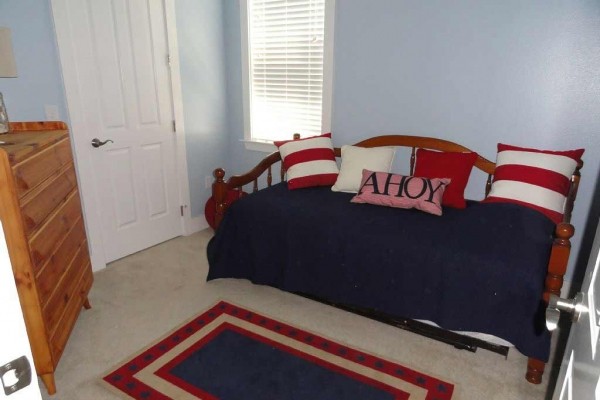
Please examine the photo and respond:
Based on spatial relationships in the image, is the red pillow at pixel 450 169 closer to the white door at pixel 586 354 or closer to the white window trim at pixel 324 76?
the white window trim at pixel 324 76

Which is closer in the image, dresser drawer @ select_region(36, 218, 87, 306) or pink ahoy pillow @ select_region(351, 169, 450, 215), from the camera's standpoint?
dresser drawer @ select_region(36, 218, 87, 306)

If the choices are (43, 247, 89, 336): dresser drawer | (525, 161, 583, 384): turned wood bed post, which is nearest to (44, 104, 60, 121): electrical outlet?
(43, 247, 89, 336): dresser drawer

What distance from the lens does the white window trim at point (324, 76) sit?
3.13 m

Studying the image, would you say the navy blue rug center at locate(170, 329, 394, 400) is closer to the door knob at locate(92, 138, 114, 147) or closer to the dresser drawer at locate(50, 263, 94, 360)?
the dresser drawer at locate(50, 263, 94, 360)

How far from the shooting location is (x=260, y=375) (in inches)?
77.1

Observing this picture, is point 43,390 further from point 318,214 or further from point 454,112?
point 454,112

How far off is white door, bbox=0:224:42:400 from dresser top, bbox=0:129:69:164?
1248 mm

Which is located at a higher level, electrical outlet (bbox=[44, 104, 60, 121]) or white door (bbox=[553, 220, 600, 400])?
electrical outlet (bbox=[44, 104, 60, 121])

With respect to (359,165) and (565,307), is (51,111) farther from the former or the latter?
(565,307)

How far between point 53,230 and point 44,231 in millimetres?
118

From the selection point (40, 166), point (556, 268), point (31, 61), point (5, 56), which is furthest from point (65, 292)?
point (556, 268)

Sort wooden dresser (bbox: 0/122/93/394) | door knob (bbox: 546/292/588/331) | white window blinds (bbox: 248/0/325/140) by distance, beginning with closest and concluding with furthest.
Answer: door knob (bbox: 546/292/588/331)
wooden dresser (bbox: 0/122/93/394)
white window blinds (bbox: 248/0/325/140)

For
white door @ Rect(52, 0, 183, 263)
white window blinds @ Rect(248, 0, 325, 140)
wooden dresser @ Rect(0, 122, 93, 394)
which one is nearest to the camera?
wooden dresser @ Rect(0, 122, 93, 394)

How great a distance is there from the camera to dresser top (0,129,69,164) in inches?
63.6
